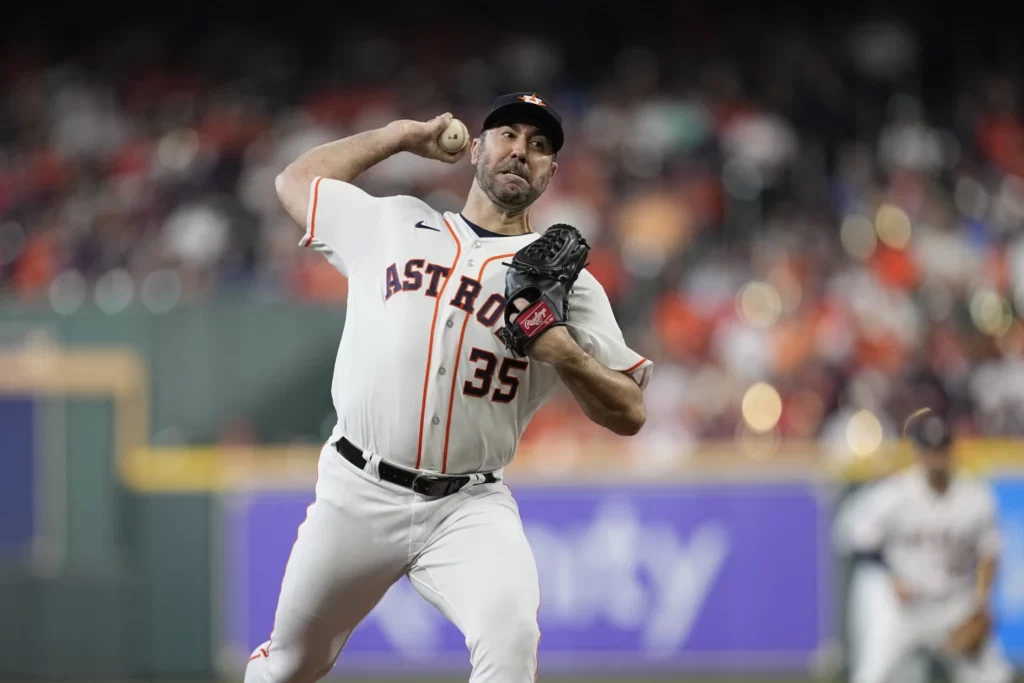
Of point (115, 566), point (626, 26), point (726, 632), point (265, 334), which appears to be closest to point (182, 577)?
point (115, 566)

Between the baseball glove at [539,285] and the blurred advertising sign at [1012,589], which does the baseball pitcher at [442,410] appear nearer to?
the baseball glove at [539,285]

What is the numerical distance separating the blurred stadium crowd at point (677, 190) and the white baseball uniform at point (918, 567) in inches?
106

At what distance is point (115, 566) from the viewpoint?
32.4 ft

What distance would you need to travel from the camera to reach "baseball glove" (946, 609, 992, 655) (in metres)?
6.43

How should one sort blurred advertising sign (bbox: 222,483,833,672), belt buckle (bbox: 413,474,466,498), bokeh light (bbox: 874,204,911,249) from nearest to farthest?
1. belt buckle (bbox: 413,474,466,498)
2. blurred advertising sign (bbox: 222,483,833,672)
3. bokeh light (bbox: 874,204,911,249)

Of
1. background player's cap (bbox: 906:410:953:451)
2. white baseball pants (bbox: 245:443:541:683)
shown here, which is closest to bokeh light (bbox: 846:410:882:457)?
background player's cap (bbox: 906:410:953:451)

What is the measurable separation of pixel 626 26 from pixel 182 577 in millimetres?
10002

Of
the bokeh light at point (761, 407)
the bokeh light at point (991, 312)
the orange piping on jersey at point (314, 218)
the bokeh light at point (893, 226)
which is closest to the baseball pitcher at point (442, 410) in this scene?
the orange piping on jersey at point (314, 218)

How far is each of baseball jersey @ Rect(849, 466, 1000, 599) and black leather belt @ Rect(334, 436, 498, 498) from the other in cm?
315

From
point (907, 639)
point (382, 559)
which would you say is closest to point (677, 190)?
point (907, 639)

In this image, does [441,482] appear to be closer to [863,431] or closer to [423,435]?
[423,435]

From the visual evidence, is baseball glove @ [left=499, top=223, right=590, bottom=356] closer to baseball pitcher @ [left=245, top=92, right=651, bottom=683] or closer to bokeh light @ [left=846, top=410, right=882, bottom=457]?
baseball pitcher @ [left=245, top=92, right=651, bottom=683]

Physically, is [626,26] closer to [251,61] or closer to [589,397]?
[251,61]

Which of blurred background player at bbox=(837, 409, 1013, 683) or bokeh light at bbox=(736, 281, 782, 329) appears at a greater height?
bokeh light at bbox=(736, 281, 782, 329)
